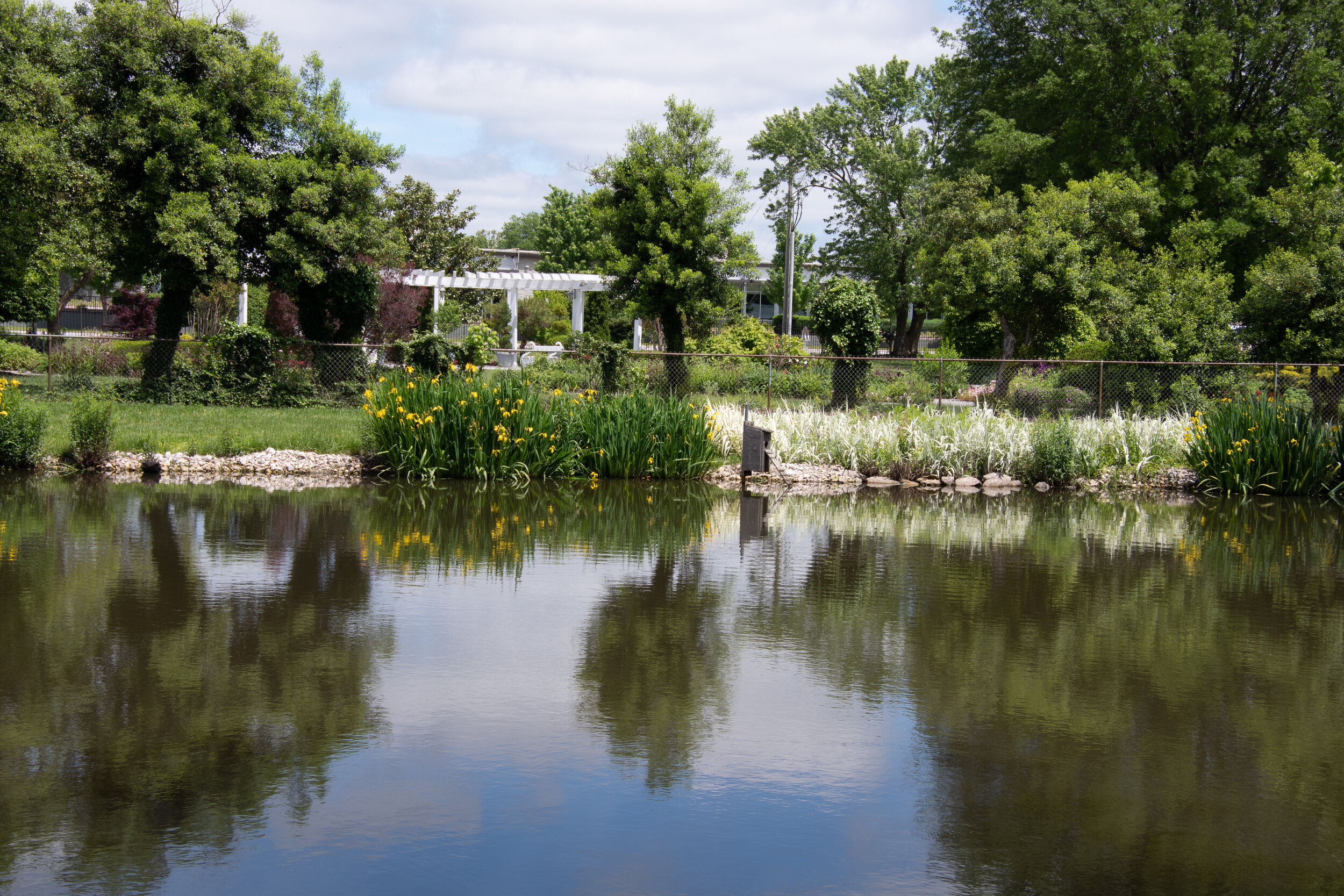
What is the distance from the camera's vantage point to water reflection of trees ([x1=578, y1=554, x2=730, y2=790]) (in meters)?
5.25

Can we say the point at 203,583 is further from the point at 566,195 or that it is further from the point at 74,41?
the point at 566,195

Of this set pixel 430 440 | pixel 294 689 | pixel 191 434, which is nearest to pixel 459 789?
pixel 294 689

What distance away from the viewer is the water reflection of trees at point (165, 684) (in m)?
4.30

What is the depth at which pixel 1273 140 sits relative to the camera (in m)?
31.5

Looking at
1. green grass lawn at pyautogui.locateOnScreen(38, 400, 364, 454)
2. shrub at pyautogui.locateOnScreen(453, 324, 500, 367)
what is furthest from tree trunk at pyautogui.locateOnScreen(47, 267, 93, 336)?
shrub at pyautogui.locateOnScreen(453, 324, 500, 367)

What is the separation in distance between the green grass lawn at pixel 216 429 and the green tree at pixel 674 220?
10.8 meters

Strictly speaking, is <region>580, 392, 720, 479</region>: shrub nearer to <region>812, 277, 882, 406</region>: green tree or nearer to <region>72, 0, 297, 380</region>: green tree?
<region>812, 277, 882, 406</region>: green tree

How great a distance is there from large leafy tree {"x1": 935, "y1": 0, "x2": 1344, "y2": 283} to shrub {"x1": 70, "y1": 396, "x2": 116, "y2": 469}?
996 inches

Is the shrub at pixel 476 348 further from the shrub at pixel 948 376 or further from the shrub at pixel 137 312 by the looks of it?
the shrub at pixel 137 312

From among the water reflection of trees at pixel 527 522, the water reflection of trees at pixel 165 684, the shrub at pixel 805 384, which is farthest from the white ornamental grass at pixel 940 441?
the water reflection of trees at pixel 165 684

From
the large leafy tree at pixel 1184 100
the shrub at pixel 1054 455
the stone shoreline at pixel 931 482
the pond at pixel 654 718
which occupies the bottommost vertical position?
the pond at pixel 654 718

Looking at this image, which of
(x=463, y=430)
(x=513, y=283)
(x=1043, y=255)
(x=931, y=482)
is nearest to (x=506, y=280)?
(x=513, y=283)

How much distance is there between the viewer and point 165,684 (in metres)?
5.88

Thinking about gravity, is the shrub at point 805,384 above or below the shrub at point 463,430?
above
